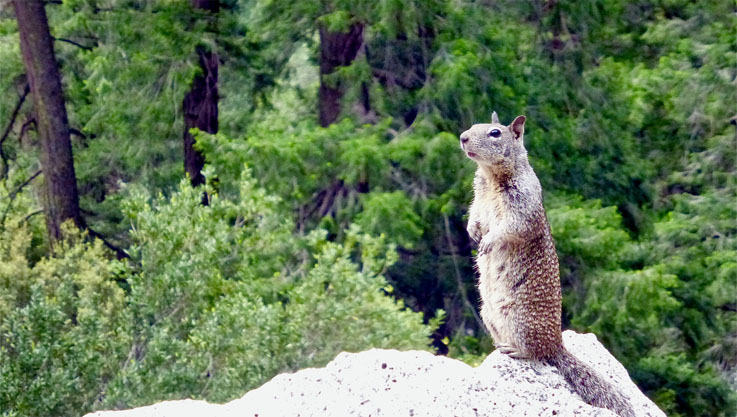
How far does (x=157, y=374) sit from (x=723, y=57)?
1051 centimetres

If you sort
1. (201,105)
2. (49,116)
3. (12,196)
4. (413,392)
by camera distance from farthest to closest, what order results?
1. (12,196)
2. (201,105)
3. (49,116)
4. (413,392)

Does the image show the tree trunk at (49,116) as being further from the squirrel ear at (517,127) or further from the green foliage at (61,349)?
the squirrel ear at (517,127)

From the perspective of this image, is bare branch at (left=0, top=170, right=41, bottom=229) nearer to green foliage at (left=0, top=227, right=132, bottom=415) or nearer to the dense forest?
the dense forest

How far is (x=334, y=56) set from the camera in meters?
15.3

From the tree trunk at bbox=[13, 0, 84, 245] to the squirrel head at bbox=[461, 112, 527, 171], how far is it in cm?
1053

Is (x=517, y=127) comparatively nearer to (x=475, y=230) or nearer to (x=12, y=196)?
(x=475, y=230)

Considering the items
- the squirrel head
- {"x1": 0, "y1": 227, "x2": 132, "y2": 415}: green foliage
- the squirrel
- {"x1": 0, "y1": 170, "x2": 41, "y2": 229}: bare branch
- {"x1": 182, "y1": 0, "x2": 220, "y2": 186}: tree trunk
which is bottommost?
{"x1": 0, "y1": 170, "x2": 41, "y2": 229}: bare branch

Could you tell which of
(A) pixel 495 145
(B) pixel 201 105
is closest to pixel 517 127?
(A) pixel 495 145

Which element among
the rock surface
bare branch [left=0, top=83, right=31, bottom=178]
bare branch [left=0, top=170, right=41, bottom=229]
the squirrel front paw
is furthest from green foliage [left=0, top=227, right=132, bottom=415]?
bare branch [left=0, top=83, right=31, bottom=178]

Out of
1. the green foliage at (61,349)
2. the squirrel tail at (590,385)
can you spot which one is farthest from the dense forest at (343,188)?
the squirrel tail at (590,385)

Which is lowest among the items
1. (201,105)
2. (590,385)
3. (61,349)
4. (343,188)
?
(343,188)

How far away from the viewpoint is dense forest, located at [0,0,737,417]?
10562mm

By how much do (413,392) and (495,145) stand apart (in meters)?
1.37

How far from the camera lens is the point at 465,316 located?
579 inches
